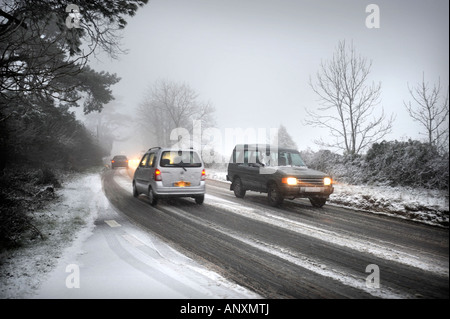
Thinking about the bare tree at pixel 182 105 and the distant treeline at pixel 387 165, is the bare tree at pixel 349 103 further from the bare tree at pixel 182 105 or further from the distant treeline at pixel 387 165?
the bare tree at pixel 182 105

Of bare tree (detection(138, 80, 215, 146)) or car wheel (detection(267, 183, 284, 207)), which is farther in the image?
bare tree (detection(138, 80, 215, 146))

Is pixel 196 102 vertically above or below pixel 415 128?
above

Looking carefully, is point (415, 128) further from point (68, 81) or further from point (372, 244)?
point (68, 81)

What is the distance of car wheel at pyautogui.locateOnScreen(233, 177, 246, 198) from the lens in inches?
397

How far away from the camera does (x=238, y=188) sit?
404 inches

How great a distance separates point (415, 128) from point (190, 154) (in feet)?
37.2

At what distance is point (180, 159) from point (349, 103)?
12725 millimetres

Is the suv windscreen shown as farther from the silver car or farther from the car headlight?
the silver car

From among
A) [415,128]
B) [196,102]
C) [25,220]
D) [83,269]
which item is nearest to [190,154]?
[25,220]

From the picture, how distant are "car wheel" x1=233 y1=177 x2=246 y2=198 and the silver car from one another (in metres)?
2.14

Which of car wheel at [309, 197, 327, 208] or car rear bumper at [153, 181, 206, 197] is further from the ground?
car rear bumper at [153, 181, 206, 197]

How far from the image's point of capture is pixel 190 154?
8695 millimetres

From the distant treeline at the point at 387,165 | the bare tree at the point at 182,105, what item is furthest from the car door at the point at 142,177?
the bare tree at the point at 182,105

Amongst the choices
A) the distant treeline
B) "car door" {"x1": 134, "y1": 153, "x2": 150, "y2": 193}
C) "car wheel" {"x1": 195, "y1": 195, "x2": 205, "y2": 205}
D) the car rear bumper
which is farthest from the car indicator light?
the distant treeline
